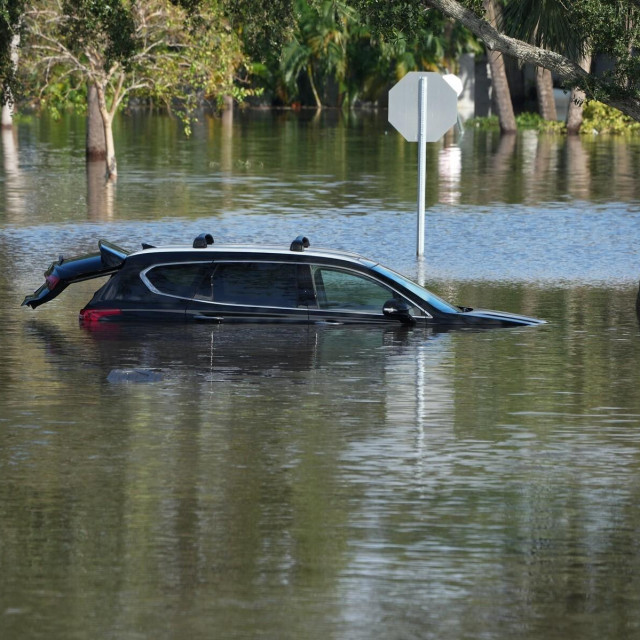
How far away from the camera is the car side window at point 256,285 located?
56.5 ft

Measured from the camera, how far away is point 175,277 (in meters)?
17.3

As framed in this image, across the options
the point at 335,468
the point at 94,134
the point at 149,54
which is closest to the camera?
the point at 335,468

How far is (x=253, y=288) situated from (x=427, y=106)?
7.50 m

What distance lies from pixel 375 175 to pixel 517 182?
4125 mm

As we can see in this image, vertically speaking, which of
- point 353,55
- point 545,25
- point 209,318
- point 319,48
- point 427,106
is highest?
point 319,48

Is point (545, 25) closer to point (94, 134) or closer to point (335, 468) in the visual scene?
point (335, 468)

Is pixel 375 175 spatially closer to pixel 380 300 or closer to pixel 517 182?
pixel 517 182

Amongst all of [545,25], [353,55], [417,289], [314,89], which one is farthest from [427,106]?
[314,89]

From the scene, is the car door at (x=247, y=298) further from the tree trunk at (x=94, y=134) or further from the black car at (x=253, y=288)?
the tree trunk at (x=94, y=134)

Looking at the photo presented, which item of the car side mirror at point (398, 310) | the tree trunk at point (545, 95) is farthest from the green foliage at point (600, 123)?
the car side mirror at point (398, 310)

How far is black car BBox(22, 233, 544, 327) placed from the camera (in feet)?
56.4

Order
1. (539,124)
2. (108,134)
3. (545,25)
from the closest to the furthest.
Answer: (545,25) → (108,134) → (539,124)

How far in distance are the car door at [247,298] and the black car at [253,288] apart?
1 centimetres

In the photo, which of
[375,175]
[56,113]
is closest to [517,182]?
[375,175]
